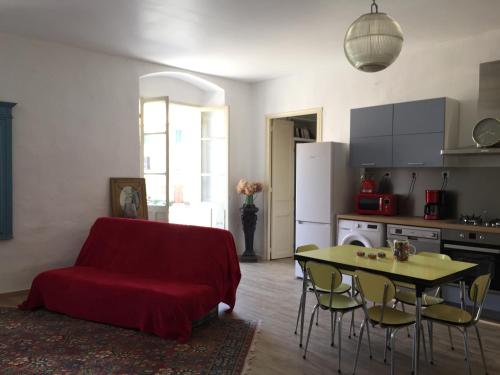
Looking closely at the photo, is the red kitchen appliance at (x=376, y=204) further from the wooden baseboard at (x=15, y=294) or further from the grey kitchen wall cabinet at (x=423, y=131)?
the wooden baseboard at (x=15, y=294)

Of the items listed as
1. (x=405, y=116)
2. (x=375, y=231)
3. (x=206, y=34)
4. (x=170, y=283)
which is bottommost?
(x=170, y=283)

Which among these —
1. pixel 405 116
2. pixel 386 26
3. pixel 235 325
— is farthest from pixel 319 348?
pixel 405 116

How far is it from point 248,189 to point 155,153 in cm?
149

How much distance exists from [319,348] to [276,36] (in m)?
3.12

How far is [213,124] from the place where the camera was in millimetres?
6840

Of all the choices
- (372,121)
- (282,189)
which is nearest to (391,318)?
(372,121)

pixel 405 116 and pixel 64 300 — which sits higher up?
pixel 405 116

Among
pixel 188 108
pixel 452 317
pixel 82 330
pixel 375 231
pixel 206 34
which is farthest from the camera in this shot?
pixel 188 108

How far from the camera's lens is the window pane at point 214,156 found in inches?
265

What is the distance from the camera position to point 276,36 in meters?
4.57

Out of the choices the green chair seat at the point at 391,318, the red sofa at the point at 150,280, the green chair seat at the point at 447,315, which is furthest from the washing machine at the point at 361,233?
the green chair seat at the point at 391,318

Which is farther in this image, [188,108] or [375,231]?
[188,108]

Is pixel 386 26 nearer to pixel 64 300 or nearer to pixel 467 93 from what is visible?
pixel 467 93

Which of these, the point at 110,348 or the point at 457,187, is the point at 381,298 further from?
the point at 457,187
